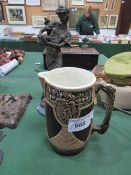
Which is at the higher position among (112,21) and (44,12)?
(44,12)

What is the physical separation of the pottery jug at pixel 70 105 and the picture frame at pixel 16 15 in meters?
2.72

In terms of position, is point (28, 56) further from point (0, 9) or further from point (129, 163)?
point (0, 9)

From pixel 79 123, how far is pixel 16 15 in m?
2.87

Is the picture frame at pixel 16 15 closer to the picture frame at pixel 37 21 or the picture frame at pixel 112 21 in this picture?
the picture frame at pixel 37 21

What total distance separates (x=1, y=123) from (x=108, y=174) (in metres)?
0.34

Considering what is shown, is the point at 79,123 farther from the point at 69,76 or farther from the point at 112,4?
the point at 112,4

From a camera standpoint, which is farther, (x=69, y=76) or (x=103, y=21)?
(x=103, y=21)

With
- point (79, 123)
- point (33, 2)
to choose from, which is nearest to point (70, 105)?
point (79, 123)

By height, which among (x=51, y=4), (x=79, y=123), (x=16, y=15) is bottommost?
(x=79, y=123)

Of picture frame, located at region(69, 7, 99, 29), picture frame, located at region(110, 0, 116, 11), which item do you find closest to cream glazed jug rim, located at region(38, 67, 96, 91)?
picture frame, located at region(69, 7, 99, 29)

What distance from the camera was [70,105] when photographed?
0.39 metres

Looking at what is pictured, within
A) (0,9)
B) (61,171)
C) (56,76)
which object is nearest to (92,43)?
(56,76)

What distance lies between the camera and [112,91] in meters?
0.42

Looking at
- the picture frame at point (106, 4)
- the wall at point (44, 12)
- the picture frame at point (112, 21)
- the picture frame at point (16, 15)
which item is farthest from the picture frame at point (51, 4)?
the picture frame at point (112, 21)
